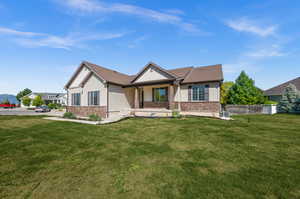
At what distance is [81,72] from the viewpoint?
18.0 metres

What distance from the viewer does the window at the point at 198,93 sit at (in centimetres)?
1387

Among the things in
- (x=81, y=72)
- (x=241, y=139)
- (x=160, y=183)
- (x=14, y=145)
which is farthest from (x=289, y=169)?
(x=81, y=72)

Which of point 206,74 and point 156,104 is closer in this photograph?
point 206,74

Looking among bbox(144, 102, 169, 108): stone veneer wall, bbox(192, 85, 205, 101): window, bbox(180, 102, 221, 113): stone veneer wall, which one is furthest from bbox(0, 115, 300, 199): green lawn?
bbox(144, 102, 169, 108): stone veneer wall

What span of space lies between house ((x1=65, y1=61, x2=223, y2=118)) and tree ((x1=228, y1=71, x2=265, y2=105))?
12.4 metres

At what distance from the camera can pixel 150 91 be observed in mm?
17047

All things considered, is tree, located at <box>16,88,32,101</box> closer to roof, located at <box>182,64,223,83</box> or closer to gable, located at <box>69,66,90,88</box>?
gable, located at <box>69,66,90,88</box>

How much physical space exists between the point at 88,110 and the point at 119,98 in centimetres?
444

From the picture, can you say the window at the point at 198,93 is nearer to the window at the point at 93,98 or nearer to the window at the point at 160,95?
the window at the point at 160,95

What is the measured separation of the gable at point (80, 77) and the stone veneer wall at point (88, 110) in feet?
11.2

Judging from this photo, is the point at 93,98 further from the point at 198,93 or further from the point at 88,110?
the point at 198,93

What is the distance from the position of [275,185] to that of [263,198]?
0.70m

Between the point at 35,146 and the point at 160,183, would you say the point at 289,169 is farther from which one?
the point at 35,146

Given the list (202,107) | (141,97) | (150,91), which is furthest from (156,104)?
(202,107)
